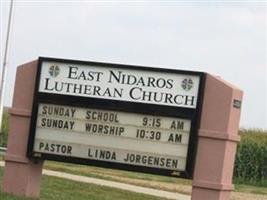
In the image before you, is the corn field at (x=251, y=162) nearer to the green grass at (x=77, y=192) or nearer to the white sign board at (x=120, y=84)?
the green grass at (x=77, y=192)

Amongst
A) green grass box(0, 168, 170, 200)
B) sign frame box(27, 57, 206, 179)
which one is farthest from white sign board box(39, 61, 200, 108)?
green grass box(0, 168, 170, 200)

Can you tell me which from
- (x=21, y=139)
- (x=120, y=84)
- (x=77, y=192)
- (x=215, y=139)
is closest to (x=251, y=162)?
(x=77, y=192)

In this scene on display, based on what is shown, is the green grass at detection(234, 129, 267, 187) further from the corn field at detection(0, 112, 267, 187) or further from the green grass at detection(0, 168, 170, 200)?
the green grass at detection(0, 168, 170, 200)

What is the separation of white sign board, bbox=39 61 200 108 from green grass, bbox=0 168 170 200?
2.28 meters

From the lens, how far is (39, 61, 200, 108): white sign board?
540 inches

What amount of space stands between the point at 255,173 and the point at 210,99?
24.3m

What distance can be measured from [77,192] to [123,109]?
14.7 ft

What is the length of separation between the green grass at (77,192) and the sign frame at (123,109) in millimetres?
1482

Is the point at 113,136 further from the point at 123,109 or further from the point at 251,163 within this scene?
the point at 251,163

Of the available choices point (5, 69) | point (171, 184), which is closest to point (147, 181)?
point (171, 184)

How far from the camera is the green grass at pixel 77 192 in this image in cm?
1667

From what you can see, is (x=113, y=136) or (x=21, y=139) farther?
(x=21, y=139)

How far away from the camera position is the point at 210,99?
13.5m

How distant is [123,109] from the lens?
552 inches
